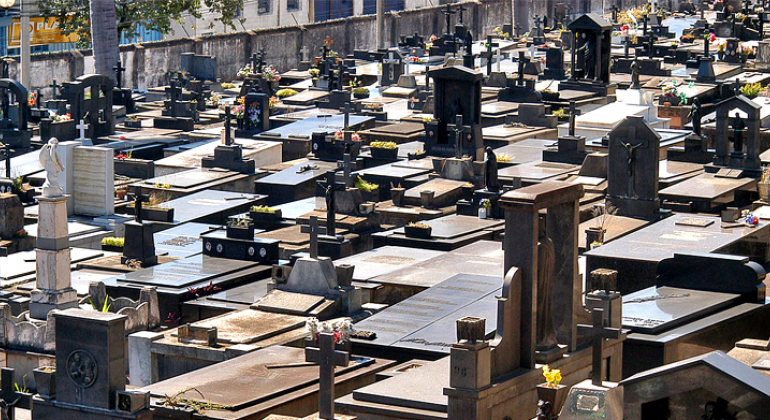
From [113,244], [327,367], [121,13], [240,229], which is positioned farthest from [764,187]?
[121,13]

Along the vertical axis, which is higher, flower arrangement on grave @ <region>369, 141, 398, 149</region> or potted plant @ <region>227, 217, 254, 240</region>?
flower arrangement on grave @ <region>369, 141, 398, 149</region>

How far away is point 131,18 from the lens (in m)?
47.0

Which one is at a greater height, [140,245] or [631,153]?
[631,153]

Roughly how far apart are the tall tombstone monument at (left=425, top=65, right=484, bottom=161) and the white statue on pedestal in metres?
11.7

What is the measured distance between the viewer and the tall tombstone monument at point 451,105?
3177cm

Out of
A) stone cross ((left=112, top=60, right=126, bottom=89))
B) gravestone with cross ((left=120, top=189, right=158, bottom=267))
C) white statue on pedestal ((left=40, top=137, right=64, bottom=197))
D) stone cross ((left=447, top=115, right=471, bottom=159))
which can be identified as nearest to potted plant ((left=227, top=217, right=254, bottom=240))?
gravestone with cross ((left=120, top=189, right=158, bottom=267))

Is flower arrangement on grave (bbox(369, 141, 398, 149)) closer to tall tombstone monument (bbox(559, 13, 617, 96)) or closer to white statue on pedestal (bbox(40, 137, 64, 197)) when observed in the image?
tall tombstone monument (bbox(559, 13, 617, 96))

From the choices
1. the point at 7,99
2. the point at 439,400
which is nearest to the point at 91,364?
the point at 439,400

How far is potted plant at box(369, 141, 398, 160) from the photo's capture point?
102ft

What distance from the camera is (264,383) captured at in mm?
16328

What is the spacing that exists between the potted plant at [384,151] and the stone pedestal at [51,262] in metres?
11.1

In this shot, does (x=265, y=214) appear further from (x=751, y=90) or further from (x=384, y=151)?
(x=751, y=90)

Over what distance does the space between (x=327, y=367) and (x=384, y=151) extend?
645 inches

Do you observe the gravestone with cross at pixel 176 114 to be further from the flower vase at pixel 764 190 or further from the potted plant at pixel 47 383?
the potted plant at pixel 47 383
